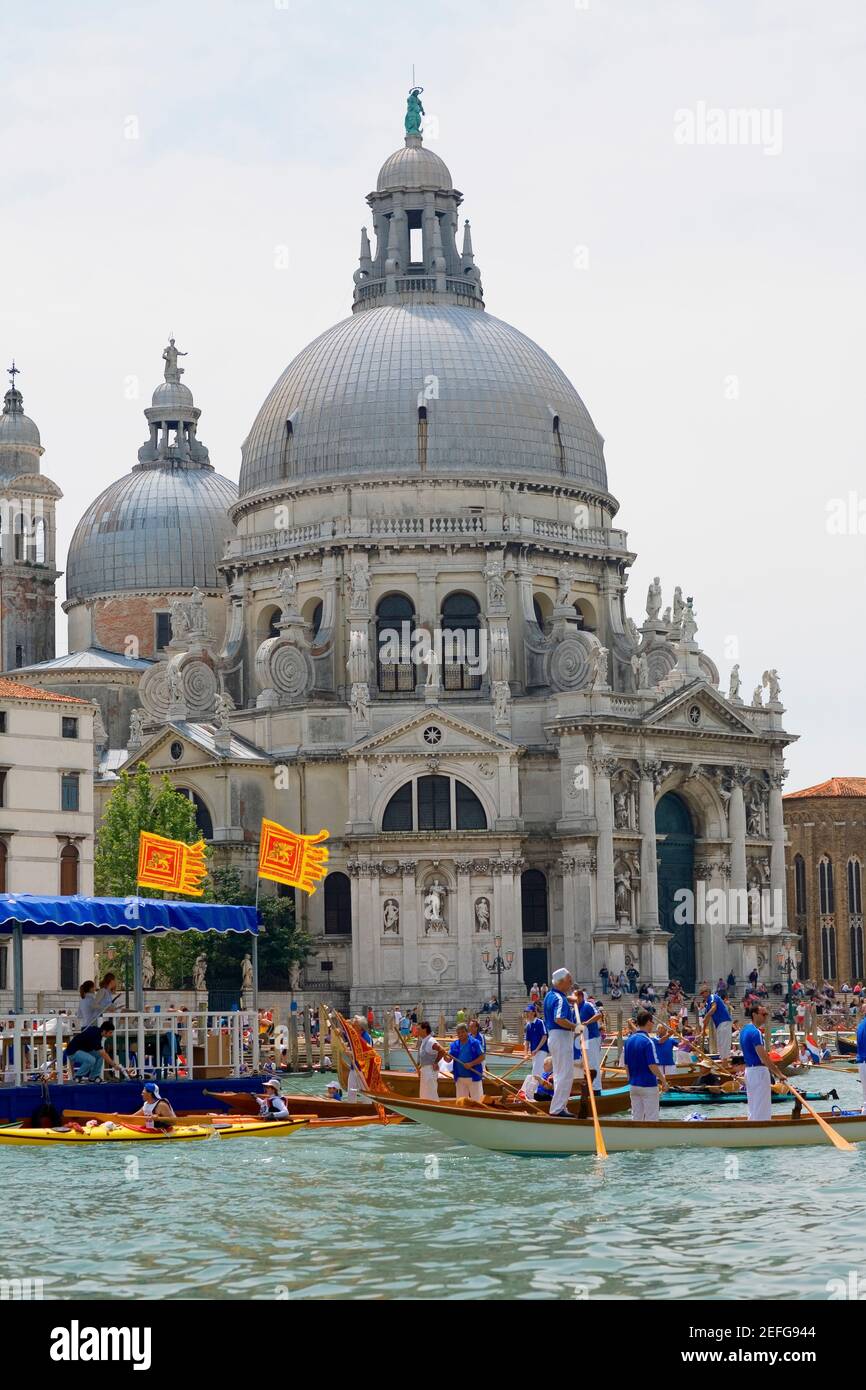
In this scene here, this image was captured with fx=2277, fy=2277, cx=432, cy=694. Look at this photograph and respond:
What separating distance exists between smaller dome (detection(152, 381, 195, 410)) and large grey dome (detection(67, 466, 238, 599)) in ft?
10.8

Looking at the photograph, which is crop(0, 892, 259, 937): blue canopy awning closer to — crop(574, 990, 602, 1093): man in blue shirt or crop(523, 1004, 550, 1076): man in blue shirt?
crop(523, 1004, 550, 1076): man in blue shirt

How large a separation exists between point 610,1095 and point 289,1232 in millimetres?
10108

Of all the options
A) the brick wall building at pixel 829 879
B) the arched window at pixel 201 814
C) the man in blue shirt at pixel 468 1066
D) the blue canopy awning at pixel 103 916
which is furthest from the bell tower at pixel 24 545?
the man in blue shirt at pixel 468 1066

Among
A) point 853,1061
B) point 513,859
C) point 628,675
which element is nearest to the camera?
point 853,1061

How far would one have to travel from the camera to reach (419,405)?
80.6m

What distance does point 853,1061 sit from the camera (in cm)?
5216

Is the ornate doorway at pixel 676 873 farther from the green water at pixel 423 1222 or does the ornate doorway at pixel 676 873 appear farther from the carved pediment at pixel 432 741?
the green water at pixel 423 1222

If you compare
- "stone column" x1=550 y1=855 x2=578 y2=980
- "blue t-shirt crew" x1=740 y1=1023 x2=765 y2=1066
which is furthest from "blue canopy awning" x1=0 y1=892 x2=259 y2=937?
"stone column" x1=550 y1=855 x2=578 y2=980

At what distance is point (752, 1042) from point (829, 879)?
72561 mm

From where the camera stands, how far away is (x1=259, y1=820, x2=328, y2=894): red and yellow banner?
157ft
